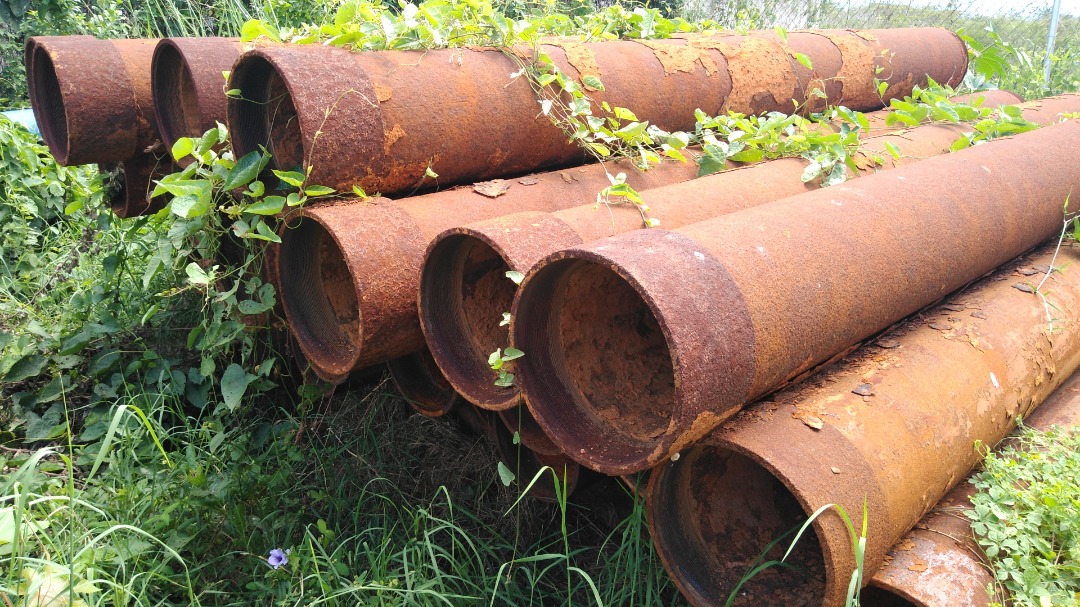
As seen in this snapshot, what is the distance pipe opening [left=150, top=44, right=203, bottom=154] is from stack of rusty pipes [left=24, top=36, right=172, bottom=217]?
0.34ft

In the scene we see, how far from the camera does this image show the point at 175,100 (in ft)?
9.02

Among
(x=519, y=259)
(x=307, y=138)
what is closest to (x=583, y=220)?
(x=519, y=259)

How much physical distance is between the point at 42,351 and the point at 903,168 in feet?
10.9

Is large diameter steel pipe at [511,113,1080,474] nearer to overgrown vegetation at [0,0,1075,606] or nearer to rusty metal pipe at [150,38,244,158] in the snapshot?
overgrown vegetation at [0,0,1075,606]

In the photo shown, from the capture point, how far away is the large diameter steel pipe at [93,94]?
2604 mm

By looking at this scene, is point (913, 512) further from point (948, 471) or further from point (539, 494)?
point (539, 494)

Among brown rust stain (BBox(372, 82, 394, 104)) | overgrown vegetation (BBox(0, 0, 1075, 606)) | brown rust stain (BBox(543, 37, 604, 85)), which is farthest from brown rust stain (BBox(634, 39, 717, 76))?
brown rust stain (BBox(372, 82, 394, 104))

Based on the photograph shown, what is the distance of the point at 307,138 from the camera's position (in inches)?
80.8

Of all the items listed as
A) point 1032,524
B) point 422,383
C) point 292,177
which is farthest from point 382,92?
point 1032,524

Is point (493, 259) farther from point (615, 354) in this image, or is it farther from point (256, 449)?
point (256, 449)

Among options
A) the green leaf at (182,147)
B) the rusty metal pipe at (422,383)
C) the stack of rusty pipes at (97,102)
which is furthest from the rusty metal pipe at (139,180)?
the rusty metal pipe at (422,383)

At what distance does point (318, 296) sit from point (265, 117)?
0.59 meters

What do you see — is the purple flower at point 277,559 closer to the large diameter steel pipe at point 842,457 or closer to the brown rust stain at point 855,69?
the large diameter steel pipe at point 842,457

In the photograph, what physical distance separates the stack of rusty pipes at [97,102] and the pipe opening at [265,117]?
51 centimetres
